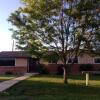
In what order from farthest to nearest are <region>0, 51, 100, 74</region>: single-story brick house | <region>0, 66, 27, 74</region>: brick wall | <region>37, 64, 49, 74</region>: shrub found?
<region>0, 66, 27, 74</region>: brick wall < <region>0, 51, 100, 74</region>: single-story brick house < <region>37, 64, 49, 74</region>: shrub

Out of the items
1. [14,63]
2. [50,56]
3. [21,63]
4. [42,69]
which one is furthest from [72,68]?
[50,56]

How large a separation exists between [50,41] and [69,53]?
7.40 ft

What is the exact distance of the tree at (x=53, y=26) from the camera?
27.0 meters

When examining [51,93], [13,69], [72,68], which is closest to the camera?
[51,93]

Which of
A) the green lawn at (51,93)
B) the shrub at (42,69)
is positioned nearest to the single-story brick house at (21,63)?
the shrub at (42,69)

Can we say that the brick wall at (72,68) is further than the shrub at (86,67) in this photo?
Yes

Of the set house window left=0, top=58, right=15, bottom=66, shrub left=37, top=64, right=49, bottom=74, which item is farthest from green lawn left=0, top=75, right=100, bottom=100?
house window left=0, top=58, right=15, bottom=66

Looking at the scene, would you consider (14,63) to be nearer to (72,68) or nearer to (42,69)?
(42,69)

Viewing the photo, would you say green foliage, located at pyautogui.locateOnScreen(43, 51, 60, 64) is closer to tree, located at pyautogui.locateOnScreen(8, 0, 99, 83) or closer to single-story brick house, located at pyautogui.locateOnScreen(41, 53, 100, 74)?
tree, located at pyautogui.locateOnScreen(8, 0, 99, 83)

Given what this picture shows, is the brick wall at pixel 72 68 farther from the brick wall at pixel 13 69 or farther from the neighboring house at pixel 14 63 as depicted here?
the brick wall at pixel 13 69

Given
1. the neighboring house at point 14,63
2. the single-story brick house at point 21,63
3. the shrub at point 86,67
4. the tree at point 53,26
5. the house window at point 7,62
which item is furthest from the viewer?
the house window at point 7,62

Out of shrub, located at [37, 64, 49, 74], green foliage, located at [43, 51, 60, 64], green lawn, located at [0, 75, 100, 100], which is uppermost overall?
green foliage, located at [43, 51, 60, 64]

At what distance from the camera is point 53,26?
27.3 metres

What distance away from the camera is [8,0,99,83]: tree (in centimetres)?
2702
